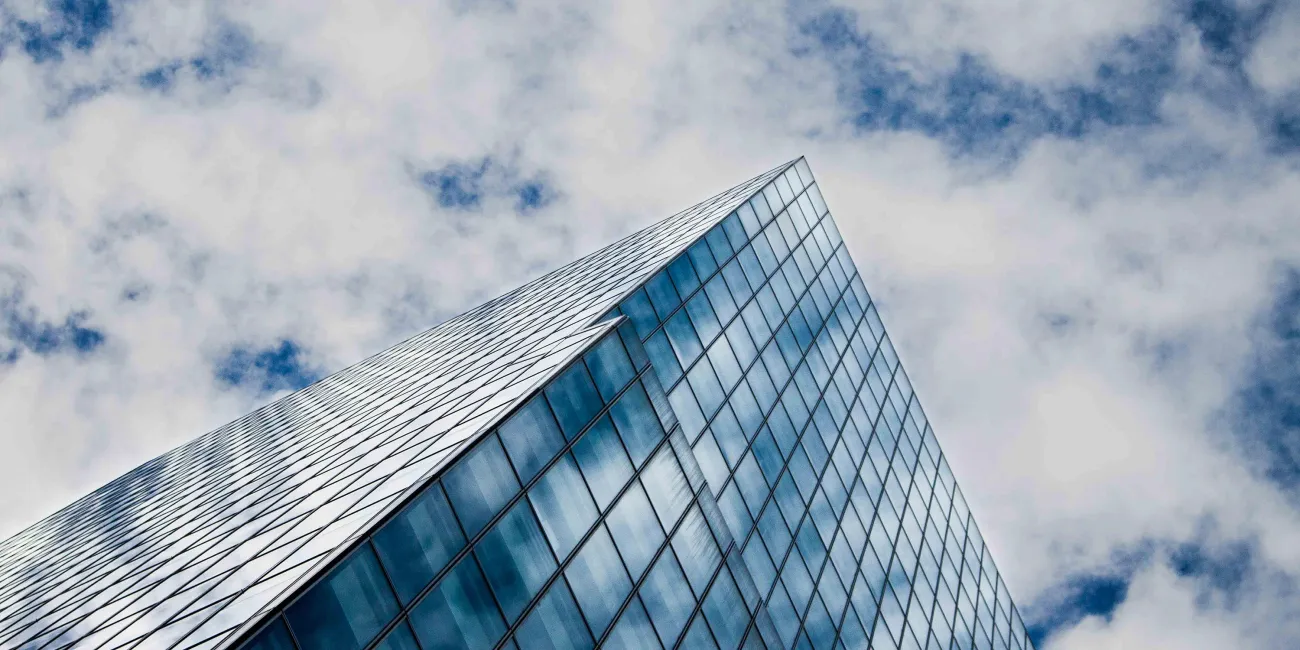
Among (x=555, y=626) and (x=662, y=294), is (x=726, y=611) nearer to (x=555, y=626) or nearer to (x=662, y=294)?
(x=555, y=626)

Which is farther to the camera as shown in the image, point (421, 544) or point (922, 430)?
point (922, 430)

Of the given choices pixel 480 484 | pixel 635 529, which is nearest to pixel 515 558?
pixel 480 484

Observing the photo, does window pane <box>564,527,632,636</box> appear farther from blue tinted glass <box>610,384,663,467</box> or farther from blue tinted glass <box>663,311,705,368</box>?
blue tinted glass <box>663,311,705,368</box>

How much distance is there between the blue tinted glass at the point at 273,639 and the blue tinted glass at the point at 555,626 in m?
4.83

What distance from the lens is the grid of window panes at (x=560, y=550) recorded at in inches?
575

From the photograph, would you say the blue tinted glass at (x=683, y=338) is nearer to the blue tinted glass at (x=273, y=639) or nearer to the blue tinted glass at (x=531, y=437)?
the blue tinted glass at (x=531, y=437)

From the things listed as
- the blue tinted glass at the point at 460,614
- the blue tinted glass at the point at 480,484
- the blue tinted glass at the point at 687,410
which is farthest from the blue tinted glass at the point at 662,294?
the blue tinted glass at the point at 460,614

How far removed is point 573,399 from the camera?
2256 cm

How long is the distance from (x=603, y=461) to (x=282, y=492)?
33.7ft

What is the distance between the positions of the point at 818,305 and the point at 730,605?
1005 inches

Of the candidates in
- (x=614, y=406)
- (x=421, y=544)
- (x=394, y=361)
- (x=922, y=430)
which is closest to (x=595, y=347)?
(x=614, y=406)

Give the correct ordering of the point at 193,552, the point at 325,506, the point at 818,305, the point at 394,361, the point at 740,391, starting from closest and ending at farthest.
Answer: the point at 325,506 → the point at 193,552 → the point at 740,391 → the point at 818,305 → the point at 394,361

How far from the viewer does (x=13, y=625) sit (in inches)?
931

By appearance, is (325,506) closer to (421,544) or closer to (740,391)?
(421,544)
